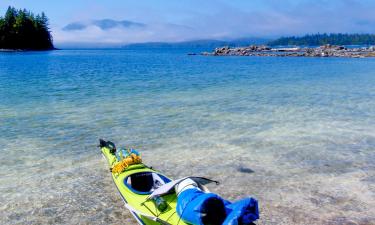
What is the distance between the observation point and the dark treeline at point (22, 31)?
15250 centimetres

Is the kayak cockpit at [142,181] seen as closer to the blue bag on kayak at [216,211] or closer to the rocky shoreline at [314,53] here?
the blue bag on kayak at [216,211]

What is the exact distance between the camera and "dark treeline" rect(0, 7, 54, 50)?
152500mm

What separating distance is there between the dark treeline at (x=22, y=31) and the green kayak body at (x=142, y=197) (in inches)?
6335

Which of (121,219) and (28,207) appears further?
(28,207)

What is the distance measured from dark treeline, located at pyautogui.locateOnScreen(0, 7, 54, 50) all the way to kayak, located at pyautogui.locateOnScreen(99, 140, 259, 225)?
16100 centimetres

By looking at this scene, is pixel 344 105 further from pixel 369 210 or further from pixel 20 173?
pixel 20 173

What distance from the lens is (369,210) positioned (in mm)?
9633

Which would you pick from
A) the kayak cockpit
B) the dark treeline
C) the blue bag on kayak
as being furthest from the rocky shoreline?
the blue bag on kayak

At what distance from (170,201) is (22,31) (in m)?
166

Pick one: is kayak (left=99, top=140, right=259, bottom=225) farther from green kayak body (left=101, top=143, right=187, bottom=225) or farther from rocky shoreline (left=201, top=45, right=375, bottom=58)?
rocky shoreline (left=201, top=45, right=375, bottom=58)

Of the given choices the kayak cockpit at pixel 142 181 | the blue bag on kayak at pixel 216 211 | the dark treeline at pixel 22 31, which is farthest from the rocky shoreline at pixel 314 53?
the blue bag on kayak at pixel 216 211

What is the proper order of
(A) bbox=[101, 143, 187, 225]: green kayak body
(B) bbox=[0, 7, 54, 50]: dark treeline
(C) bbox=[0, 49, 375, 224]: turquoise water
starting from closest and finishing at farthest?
(A) bbox=[101, 143, 187, 225]: green kayak body < (C) bbox=[0, 49, 375, 224]: turquoise water < (B) bbox=[0, 7, 54, 50]: dark treeline

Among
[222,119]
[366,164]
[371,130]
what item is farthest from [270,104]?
[366,164]

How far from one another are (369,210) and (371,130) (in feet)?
31.5
